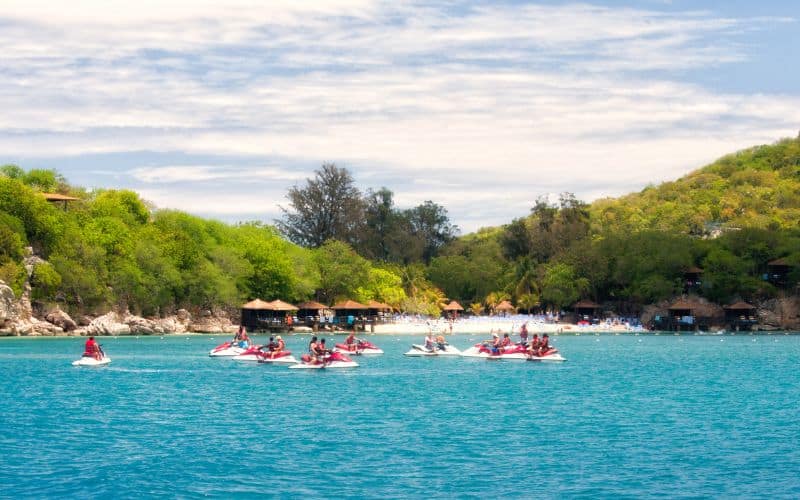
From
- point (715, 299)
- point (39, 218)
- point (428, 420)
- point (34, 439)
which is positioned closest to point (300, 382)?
point (428, 420)

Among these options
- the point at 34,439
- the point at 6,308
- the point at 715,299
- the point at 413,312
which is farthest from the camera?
the point at 413,312

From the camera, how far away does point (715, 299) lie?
95062 millimetres

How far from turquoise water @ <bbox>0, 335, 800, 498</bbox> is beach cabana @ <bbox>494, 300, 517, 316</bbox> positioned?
177 ft

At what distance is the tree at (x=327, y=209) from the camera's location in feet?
356

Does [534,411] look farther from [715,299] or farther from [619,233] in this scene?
[619,233]

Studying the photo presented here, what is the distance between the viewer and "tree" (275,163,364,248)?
108 meters

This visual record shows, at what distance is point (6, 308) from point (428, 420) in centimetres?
5091

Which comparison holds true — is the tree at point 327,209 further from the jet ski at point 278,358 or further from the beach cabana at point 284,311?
the jet ski at point 278,358

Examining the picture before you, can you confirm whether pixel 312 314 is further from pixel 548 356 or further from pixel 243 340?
pixel 548 356

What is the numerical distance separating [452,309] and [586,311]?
1398 cm

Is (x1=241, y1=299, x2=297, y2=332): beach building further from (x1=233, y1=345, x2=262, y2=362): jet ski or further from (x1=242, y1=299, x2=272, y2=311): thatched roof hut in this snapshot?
(x1=233, y1=345, x2=262, y2=362): jet ski

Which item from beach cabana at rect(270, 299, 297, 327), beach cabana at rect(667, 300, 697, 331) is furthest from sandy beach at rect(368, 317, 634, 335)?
beach cabana at rect(270, 299, 297, 327)

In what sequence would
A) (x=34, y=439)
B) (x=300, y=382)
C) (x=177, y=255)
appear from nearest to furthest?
(x=34, y=439)
(x=300, y=382)
(x=177, y=255)

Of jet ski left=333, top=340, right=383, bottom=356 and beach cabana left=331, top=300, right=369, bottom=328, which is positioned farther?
beach cabana left=331, top=300, right=369, bottom=328
